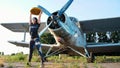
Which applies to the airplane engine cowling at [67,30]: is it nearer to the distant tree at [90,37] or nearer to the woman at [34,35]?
the woman at [34,35]

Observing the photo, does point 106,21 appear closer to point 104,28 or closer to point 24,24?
point 104,28

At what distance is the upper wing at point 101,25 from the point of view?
1933 centimetres

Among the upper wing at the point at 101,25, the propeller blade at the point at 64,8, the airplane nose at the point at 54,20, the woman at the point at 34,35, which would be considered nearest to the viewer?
the woman at the point at 34,35

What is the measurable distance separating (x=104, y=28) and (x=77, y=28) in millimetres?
4043

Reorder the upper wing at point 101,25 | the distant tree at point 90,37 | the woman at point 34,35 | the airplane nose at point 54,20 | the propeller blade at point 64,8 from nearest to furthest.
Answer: the woman at point 34,35
the airplane nose at point 54,20
the propeller blade at point 64,8
the upper wing at point 101,25
the distant tree at point 90,37

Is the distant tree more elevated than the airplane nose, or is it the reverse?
the airplane nose

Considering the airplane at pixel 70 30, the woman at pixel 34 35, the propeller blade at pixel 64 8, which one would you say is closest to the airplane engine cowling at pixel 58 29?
the airplane at pixel 70 30

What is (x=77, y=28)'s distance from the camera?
1711 cm

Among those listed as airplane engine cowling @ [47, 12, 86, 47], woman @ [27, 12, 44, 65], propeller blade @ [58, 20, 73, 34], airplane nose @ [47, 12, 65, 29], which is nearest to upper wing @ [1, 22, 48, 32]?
A: airplane engine cowling @ [47, 12, 86, 47]

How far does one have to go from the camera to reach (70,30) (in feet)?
52.6

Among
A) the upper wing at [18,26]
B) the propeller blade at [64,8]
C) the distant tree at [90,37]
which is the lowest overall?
the distant tree at [90,37]

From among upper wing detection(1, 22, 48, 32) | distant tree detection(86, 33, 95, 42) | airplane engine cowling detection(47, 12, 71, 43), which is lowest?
distant tree detection(86, 33, 95, 42)

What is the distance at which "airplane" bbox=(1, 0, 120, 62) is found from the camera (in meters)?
15.1

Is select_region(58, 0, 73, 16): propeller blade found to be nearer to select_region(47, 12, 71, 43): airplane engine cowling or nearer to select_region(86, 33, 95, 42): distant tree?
select_region(47, 12, 71, 43): airplane engine cowling
